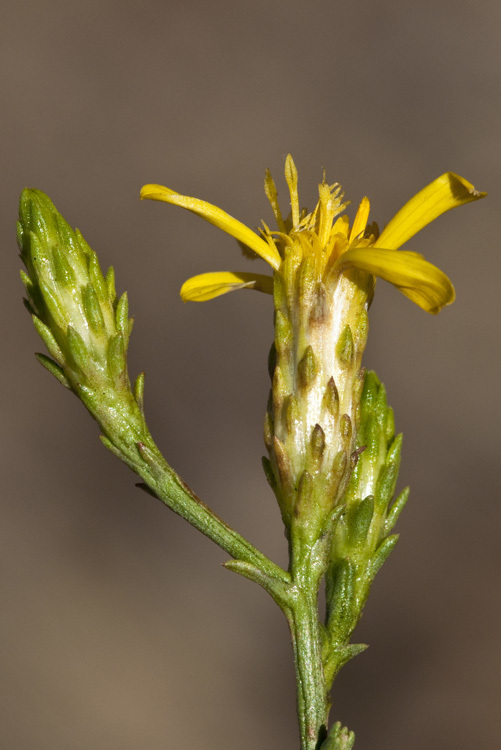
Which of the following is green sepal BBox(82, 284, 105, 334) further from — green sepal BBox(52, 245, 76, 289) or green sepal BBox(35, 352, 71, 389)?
green sepal BBox(35, 352, 71, 389)

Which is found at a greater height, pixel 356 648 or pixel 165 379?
pixel 165 379

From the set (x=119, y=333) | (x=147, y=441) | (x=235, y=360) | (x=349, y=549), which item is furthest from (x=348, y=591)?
(x=235, y=360)

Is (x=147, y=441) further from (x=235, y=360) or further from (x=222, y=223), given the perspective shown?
(x=235, y=360)

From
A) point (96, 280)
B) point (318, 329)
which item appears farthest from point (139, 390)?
point (318, 329)

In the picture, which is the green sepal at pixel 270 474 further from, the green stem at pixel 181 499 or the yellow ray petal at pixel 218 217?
the yellow ray petal at pixel 218 217

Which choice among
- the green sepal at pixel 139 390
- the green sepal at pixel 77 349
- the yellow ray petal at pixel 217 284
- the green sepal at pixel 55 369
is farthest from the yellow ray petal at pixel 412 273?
the green sepal at pixel 55 369

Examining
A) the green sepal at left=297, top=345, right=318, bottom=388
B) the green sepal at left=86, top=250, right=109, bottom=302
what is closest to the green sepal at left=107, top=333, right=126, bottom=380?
the green sepal at left=86, top=250, right=109, bottom=302

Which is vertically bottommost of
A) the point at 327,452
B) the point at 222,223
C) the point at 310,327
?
the point at 327,452
